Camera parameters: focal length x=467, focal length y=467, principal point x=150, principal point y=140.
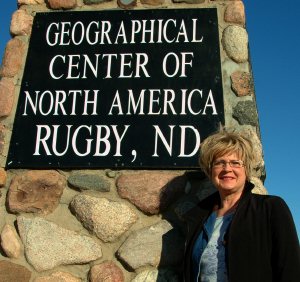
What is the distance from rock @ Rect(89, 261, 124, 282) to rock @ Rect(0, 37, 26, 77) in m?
1.50

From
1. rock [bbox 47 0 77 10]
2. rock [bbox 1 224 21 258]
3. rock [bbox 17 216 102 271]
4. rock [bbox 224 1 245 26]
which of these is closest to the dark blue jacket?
rock [bbox 17 216 102 271]

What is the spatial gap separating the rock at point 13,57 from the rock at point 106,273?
1.50m

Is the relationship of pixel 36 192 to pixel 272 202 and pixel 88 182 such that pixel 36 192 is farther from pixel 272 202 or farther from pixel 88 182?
pixel 272 202

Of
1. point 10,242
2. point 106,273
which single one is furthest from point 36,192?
point 106,273

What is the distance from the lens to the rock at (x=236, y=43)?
10.1ft

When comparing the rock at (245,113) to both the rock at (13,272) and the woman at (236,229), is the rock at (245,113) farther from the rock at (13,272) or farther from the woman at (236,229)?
the rock at (13,272)

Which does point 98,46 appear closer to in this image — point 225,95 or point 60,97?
point 60,97

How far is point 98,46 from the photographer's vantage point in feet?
10.8

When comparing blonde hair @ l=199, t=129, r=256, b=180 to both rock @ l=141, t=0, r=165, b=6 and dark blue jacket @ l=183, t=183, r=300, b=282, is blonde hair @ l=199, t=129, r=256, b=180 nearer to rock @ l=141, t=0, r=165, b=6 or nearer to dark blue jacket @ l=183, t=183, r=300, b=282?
dark blue jacket @ l=183, t=183, r=300, b=282

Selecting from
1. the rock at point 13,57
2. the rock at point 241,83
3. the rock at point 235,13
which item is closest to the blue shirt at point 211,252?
the rock at point 241,83

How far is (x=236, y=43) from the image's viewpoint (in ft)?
10.2

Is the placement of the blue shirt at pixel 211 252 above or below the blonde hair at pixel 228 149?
below

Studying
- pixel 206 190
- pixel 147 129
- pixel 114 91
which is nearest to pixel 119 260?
pixel 206 190

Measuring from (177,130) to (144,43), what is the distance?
71cm
